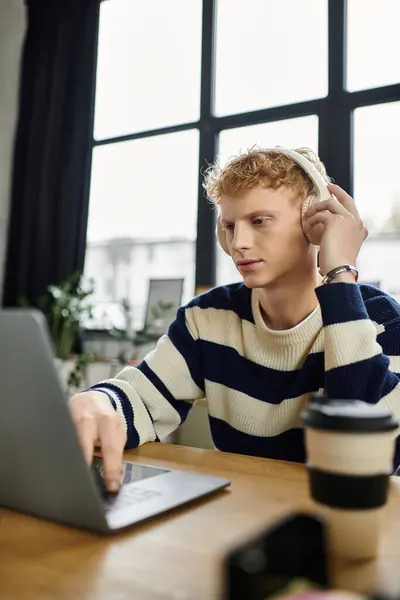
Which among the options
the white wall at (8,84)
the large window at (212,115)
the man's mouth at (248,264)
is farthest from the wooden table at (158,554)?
the white wall at (8,84)

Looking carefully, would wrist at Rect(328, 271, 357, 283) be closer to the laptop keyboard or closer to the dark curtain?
the laptop keyboard

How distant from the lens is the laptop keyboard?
57 centimetres

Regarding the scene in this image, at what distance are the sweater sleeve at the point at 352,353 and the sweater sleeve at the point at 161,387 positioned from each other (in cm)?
32

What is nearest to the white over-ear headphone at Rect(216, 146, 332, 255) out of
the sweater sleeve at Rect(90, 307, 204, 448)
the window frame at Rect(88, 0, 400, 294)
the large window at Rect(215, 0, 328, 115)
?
the sweater sleeve at Rect(90, 307, 204, 448)

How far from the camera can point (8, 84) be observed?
3.53 metres

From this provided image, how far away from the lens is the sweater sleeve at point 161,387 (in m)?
0.96

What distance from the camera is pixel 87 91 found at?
3.35 m

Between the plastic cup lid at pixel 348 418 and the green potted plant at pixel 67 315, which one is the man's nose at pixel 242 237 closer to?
the plastic cup lid at pixel 348 418

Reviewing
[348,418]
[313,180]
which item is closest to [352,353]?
[313,180]

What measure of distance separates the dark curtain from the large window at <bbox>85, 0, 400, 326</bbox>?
5.7 inches

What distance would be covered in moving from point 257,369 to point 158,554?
0.67 metres

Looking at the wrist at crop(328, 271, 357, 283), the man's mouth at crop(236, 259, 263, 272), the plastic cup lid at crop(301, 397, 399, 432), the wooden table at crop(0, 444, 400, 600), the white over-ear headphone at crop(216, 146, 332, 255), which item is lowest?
the wooden table at crop(0, 444, 400, 600)

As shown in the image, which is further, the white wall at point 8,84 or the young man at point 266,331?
the white wall at point 8,84

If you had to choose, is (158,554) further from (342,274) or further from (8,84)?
(8,84)
